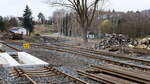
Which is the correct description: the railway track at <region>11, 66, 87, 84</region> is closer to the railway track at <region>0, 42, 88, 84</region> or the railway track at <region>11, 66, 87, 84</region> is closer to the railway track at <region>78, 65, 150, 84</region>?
the railway track at <region>0, 42, 88, 84</region>

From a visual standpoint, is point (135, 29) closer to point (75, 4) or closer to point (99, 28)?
point (99, 28)

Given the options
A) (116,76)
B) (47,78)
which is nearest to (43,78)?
(47,78)

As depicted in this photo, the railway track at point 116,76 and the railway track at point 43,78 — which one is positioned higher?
the railway track at point 116,76

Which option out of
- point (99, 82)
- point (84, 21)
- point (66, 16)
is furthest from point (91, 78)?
point (66, 16)

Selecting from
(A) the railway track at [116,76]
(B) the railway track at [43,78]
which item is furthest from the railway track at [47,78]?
(A) the railway track at [116,76]

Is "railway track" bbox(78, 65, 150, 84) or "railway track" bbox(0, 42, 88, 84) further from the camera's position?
"railway track" bbox(0, 42, 88, 84)

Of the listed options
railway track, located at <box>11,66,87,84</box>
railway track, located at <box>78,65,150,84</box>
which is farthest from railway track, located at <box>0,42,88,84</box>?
railway track, located at <box>78,65,150,84</box>

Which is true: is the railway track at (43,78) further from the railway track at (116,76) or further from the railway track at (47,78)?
the railway track at (116,76)

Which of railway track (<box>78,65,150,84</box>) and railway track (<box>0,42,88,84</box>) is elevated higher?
railway track (<box>78,65,150,84</box>)

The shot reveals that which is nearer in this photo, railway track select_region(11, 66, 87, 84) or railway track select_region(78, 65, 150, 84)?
railway track select_region(78, 65, 150, 84)

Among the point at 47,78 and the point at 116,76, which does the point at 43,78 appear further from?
the point at 116,76

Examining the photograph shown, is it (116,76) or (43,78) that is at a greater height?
(116,76)

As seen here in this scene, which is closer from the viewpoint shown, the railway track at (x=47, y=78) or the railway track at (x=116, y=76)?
the railway track at (x=116, y=76)

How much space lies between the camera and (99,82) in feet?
26.6
